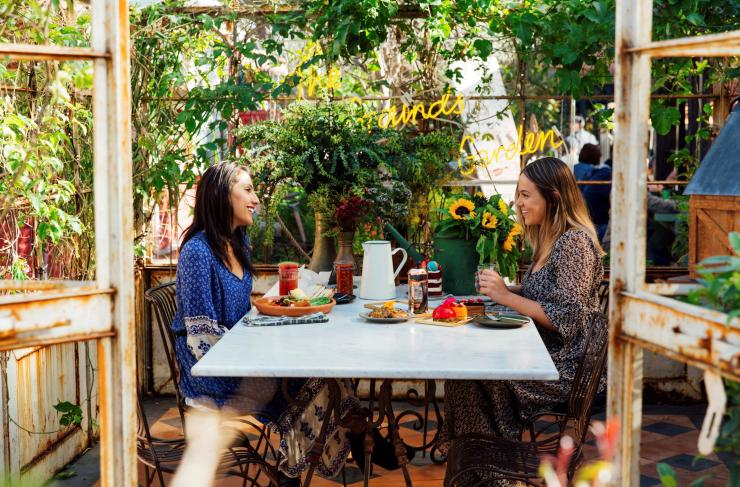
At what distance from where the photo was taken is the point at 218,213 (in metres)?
3.34

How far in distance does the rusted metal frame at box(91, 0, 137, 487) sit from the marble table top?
2.81 feet

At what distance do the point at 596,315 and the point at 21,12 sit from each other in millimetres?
2820

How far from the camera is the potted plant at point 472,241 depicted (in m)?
3.62

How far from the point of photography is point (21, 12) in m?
3.82

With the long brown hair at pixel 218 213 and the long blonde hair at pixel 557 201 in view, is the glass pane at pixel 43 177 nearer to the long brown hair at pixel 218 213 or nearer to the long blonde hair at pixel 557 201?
the long brown hair at pixel 218 213

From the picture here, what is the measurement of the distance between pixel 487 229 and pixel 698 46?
2250 millimetres

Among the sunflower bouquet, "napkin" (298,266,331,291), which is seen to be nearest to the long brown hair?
"napkin" (298,266,331,291)

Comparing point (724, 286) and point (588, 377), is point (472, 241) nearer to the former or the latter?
point (588, 377)

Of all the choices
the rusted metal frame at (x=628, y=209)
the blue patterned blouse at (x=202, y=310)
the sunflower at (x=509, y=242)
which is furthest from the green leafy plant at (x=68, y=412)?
the rusted metal frame at (x=628, y=209)

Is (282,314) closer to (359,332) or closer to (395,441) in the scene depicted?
(359,332)

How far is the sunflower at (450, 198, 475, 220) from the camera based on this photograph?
362 cm

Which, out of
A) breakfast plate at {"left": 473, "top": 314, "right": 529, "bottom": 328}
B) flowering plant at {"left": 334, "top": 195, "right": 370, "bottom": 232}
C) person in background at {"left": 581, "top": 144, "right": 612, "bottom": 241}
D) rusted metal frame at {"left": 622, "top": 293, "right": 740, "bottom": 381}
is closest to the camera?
rusted metal frame at {"left": 622, "top": 293, "right": 740, "bottom": 381}

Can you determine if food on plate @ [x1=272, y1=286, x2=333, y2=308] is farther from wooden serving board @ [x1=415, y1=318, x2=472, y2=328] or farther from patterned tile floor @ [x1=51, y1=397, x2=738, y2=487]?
patterned tile floor @ [x1=51, y1=397, x2=738, y2=487]

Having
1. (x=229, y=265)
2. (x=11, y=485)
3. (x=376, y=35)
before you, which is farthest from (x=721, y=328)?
(x=376, y=35)
